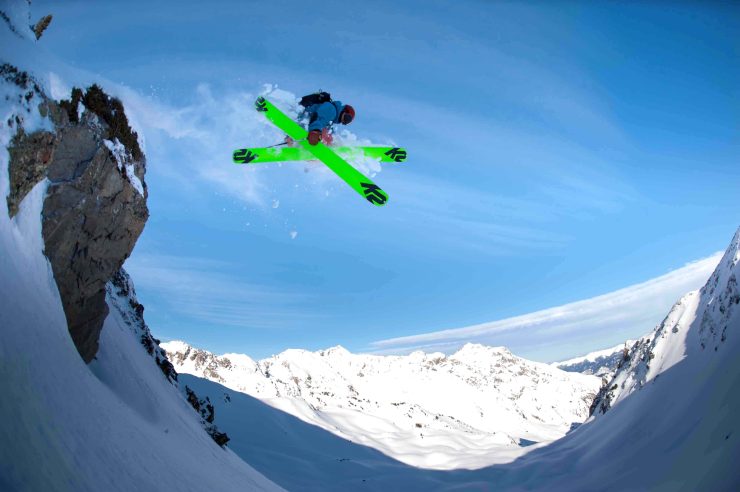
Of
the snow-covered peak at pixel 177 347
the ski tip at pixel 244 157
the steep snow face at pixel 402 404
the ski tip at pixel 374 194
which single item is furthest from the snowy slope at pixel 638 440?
the snow-covered peak at pixel 177 347

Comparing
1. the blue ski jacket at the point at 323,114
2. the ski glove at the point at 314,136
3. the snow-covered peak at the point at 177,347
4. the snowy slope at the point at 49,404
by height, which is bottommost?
the snow-covered peak at the point at 177,347

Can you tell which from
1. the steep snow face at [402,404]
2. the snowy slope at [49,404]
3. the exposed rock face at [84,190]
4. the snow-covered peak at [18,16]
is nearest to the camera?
the snowy slope at [49,404]

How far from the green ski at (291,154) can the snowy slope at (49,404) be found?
11173 mm

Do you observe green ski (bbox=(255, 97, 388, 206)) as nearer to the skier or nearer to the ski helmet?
the skier

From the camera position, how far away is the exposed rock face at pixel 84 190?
7398 mm

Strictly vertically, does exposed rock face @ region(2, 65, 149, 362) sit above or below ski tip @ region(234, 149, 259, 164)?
below

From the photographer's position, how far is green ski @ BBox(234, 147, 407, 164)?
62.3 ft

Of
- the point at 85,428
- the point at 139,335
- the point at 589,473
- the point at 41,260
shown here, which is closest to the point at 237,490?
the point at 85,428

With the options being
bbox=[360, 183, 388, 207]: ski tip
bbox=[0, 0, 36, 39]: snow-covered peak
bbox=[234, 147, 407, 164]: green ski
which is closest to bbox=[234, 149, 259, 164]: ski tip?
bbox=[234, 147, 407, 164]: green ski

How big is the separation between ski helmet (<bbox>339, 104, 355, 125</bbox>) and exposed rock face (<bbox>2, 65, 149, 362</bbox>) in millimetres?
7505

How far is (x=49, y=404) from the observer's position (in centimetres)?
530

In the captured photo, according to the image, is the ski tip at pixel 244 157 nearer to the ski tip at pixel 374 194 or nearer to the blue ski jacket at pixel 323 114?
the blue ski jacket at pixel 323 114

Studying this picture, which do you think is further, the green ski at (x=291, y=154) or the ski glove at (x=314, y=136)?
the green ski at (x=291, y=154)

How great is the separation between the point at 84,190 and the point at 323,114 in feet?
29.8
